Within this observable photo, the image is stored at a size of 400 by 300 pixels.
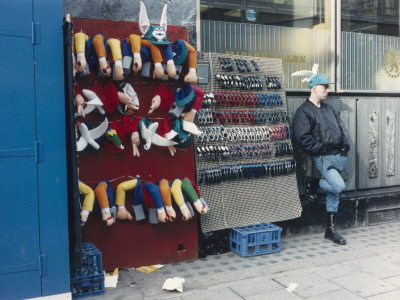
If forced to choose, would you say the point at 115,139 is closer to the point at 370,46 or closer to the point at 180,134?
the point at 180,134

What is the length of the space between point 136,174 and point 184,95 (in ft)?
3.46

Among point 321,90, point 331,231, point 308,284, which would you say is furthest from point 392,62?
point 308,284

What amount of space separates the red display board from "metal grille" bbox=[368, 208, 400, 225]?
3.26 metres

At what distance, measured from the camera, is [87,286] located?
13.7 ft

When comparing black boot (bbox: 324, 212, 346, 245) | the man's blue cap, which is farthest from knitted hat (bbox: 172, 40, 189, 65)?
black boot (bbox: 324, 212, 346, 245)

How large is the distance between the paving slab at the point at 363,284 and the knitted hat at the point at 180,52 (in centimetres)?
292

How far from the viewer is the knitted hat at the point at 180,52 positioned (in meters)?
4.78

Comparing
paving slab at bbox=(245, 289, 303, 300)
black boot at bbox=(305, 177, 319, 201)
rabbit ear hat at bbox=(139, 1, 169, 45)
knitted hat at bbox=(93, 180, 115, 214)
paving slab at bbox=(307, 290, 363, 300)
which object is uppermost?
rabbit ear hat at bbox=(139, 1, 169, 45)

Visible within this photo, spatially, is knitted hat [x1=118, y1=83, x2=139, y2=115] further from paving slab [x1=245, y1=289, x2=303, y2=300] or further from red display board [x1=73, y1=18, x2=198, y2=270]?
paving slab [x1=245, y1=289, x2=303, y2=300]

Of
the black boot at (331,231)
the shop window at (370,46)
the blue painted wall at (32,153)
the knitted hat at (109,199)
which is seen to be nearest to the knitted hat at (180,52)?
the blue painted wall at (32,153)

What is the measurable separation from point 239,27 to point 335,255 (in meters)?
3.36

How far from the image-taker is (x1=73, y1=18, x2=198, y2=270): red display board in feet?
15.2

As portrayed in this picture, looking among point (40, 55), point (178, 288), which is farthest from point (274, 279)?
point (40, 55)

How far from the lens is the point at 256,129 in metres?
5.68
